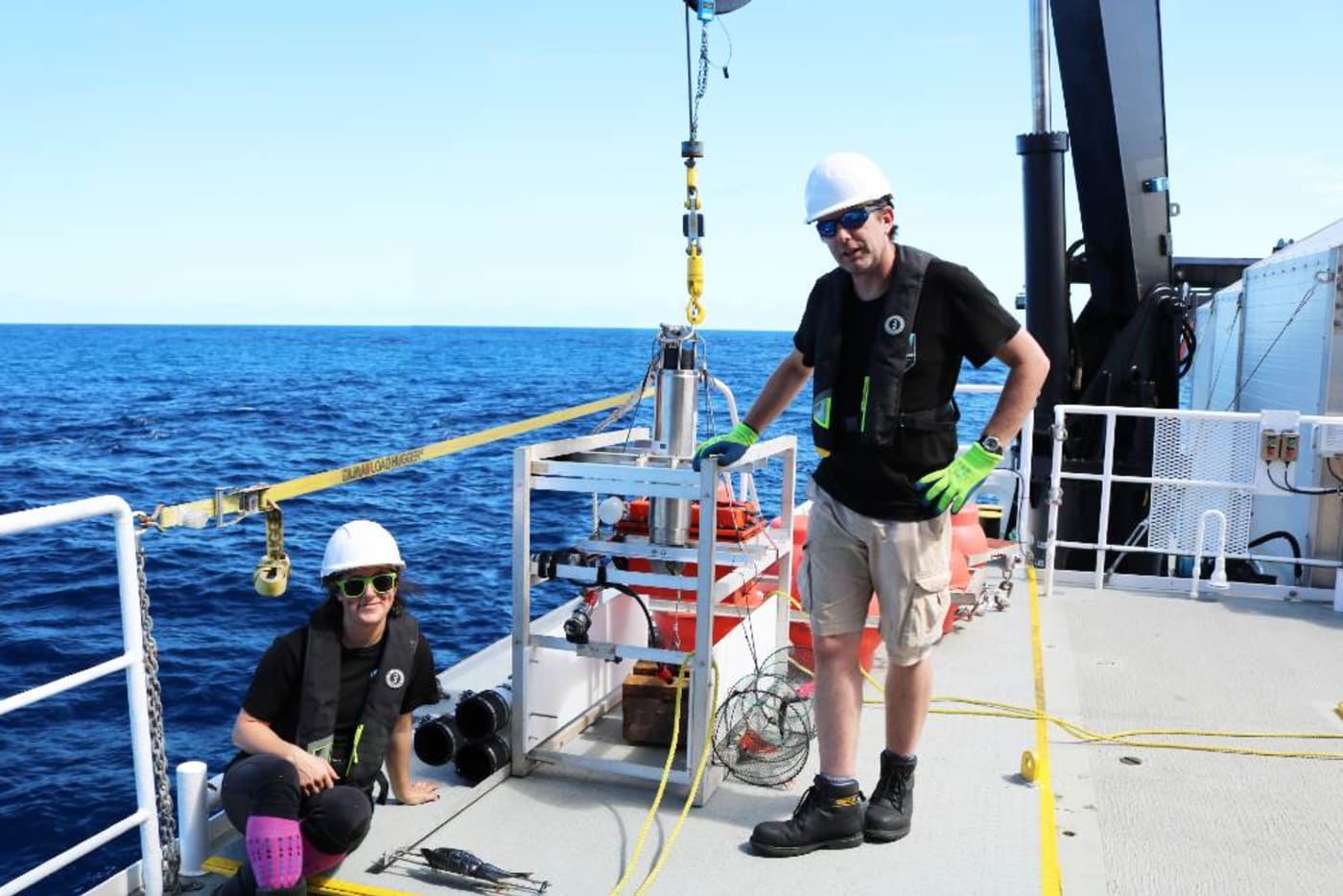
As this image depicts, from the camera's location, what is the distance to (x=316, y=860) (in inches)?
130

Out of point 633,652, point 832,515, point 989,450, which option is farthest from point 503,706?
point 989,450

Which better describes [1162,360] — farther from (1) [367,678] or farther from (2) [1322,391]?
(1) [367,678]

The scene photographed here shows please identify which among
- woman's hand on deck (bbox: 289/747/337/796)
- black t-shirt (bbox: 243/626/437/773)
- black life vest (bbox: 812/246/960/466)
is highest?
black life vest (bbox: 812/246/960/466)

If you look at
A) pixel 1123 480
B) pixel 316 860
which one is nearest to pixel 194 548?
pixel 1123 480

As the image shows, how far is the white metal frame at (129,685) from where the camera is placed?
9.29 feet

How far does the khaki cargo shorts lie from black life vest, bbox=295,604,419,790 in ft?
4.11

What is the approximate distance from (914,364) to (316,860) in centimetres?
223

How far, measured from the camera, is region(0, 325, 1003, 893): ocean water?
24.9 feet

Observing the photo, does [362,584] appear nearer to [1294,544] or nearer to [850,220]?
[850,220]

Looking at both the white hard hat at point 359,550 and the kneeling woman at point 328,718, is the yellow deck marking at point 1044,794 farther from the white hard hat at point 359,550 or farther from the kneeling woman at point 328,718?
the white hard hat at point 359,550

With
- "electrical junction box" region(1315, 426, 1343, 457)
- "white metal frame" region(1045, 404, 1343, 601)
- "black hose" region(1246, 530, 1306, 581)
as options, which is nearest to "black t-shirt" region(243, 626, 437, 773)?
"white metal frame" region(1045, 404, 1343, 601)

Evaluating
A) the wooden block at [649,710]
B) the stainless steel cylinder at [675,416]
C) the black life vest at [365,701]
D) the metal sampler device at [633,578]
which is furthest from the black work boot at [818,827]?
the black life vest at [365,701]

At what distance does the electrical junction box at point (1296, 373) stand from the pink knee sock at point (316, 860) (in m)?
5.85

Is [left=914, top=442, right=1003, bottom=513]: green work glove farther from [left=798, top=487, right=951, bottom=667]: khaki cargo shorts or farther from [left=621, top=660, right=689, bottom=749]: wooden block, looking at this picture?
[left=621, top=660, right=689, bottom=749]: wooden block
